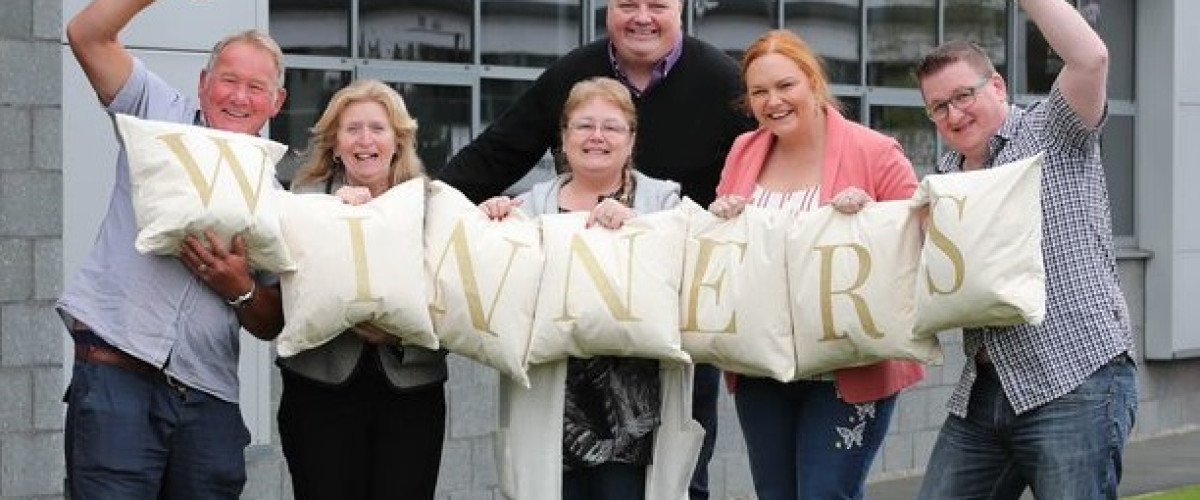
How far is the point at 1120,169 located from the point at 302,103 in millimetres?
7147

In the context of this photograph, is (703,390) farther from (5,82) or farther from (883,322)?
(5,82)

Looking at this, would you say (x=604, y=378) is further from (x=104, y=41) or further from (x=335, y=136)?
(x=104, y=41)

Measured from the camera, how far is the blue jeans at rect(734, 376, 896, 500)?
21.6 ft

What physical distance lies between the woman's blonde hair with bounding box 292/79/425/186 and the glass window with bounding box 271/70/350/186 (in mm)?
3410

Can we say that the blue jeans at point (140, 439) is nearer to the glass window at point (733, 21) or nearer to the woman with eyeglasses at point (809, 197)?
Answer: the woman with eyeglasses at point (809, 197)

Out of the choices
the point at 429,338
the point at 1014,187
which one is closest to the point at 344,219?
the point at 429,338

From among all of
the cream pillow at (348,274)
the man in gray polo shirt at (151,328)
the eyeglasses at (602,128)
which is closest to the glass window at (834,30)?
the eyeglasses at (602,128)

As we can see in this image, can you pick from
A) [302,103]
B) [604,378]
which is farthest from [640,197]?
[302,103]

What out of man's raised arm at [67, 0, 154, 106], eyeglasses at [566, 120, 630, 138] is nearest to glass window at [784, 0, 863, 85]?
eyeglasses at [566, 120, 630, 138]

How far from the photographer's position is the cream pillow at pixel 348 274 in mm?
6258

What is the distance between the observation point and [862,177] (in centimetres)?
661

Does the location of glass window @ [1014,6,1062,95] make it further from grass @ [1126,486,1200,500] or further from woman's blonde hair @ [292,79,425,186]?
woman's blonde hair @ [292,79,425,186]

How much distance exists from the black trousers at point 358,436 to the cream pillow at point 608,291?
43cm

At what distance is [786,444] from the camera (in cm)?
670
